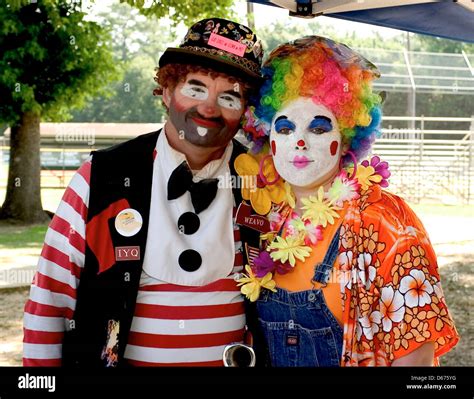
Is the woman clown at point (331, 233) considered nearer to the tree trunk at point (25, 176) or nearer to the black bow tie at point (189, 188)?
the black bow tie at point (189, 188)

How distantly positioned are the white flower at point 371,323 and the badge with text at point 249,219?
46 cm

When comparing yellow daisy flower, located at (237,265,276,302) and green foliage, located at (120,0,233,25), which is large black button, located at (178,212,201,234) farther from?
green foliage, located at (120,0,233,25)

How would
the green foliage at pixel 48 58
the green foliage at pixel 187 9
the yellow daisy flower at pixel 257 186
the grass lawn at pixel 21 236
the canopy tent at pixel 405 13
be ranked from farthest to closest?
1. the green foliage at pixel 48 58
2. the grass lawn at pixel 21 236
3. the green foliage at pixel 187 9
4. the canopy tent at pixel 405 13
5. the yellow daisy flower at pixel 257 186

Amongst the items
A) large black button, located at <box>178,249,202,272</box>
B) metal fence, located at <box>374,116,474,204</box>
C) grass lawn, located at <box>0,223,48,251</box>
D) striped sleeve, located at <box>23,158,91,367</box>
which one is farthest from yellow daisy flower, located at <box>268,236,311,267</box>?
metal fence, located at <box>374,116,474,204</box>

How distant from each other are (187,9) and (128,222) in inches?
259

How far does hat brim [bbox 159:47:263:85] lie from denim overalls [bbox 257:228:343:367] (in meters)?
0.60

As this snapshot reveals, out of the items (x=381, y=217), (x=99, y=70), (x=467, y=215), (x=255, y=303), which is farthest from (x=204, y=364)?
(x=467, y=215)

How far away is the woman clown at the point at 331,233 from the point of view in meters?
2.23

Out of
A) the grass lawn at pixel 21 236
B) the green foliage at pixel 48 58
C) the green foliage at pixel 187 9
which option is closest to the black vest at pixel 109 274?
the green foliage at pixel 187 9

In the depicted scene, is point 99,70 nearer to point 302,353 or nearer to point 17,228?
point 17,228

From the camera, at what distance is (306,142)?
8.05 feet

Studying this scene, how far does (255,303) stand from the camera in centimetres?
247

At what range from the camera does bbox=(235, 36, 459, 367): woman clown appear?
7.31ft

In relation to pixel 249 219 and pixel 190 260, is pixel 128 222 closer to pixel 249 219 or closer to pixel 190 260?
pixel 190 260
